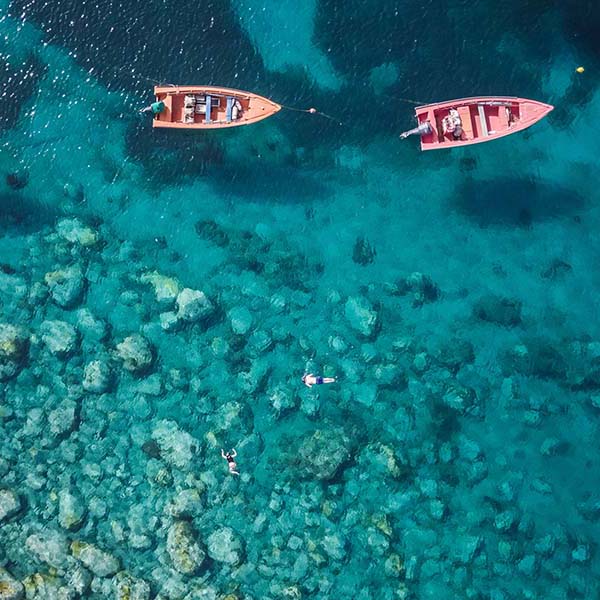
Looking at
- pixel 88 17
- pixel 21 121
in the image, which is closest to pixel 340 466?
pixel 21 121

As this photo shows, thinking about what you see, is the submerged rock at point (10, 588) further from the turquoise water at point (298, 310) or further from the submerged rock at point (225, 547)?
the submerged rock at point (225, 547)

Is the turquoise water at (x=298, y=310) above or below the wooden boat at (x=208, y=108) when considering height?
below

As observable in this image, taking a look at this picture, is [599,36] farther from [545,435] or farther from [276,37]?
[545,435]

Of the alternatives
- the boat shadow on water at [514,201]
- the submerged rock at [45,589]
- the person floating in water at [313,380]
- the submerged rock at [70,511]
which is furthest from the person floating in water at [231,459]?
the boat shadow on water at [514,201]

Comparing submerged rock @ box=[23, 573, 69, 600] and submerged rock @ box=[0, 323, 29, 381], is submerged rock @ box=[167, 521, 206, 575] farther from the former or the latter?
submerged rock @ box=[0, 323, 29, 381]

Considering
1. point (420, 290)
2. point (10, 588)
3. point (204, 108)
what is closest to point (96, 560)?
point (10, 588)

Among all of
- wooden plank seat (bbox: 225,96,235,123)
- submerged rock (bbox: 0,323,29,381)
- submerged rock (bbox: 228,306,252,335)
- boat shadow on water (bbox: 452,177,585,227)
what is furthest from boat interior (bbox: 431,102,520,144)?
submerged rock (bbox: 0,323,29,381)
